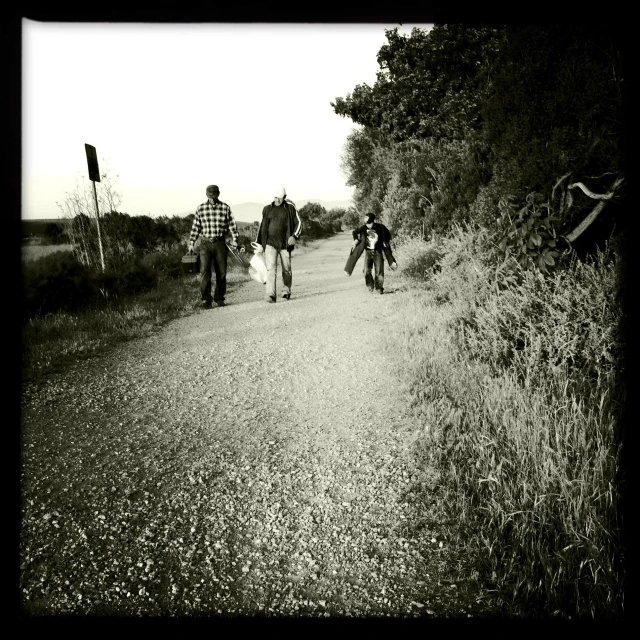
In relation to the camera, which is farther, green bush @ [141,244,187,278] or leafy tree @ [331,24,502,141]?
green bush @ [141,244,187,278]

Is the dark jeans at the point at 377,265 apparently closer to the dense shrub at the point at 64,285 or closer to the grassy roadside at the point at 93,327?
the grassy roadside at the point at 93,327

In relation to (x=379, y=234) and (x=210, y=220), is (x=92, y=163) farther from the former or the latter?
(x=379, y=234)

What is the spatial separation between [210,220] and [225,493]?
5954 millimetres

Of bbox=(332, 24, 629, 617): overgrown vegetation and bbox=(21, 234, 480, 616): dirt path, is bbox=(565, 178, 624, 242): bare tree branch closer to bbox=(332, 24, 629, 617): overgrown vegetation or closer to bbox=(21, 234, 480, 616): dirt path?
bbox=(332, 24, 629, 617): overgrown vegetation

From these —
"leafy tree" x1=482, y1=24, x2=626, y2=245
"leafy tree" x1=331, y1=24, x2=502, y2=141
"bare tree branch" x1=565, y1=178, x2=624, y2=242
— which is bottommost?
"bare tree branch" x1=565, y1=178, x2=624, y2=242

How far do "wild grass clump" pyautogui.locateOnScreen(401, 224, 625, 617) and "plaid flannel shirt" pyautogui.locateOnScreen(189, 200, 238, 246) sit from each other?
13.0 feet

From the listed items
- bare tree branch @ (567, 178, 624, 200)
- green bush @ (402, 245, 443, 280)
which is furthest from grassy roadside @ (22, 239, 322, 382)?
bare tree branch @ (567, 178, 624, 200)

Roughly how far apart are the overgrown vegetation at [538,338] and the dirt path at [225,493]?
0.34 meters

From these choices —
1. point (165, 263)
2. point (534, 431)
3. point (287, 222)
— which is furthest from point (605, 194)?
point (165, 263)

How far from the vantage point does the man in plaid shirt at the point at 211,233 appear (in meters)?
7.64

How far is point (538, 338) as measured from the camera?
386cm

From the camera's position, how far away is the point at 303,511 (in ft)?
7.92

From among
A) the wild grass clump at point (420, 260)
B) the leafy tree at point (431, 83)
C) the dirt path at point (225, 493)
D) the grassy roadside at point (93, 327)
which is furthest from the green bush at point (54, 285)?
the leafy tree at point (431, 83)

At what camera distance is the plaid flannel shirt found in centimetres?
764
